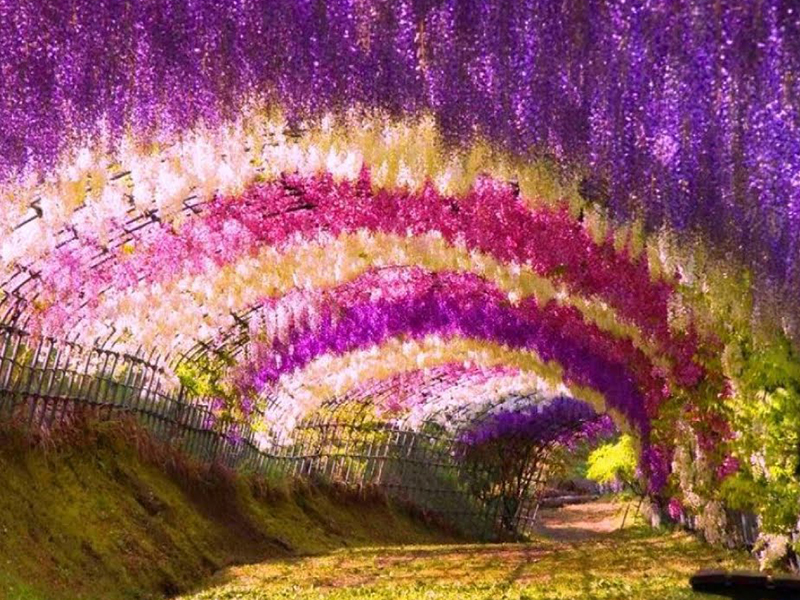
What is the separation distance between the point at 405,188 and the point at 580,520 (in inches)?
1133

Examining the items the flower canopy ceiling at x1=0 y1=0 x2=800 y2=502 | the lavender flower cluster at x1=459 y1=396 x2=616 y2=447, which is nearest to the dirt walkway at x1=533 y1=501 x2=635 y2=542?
the lavender flower cluster at x1=459 y1=396 x2=616 y2=447

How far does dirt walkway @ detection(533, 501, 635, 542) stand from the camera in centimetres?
3722

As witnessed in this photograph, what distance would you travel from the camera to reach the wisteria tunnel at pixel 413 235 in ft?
22.2

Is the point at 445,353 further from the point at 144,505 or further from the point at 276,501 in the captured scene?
the point at 144,505

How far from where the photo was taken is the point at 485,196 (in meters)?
15.1

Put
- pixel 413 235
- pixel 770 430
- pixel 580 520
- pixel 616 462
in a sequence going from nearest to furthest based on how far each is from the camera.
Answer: pixel 770 430
pixel 413 235
pixel 616 462
pixel 580 520

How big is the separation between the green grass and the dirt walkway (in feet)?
48.7

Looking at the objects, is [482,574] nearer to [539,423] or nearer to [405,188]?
[405,188]

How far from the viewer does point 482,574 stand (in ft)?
52.0

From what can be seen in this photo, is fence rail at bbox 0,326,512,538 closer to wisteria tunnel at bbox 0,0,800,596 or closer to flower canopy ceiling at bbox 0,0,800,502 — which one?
wisteria tunnel at bbox 0,0,800,596

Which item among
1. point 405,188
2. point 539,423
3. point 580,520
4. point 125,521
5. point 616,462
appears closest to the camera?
point 405,188

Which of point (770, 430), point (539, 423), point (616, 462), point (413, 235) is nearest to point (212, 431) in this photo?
point (413, 235)

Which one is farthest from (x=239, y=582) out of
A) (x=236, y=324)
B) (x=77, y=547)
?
(x=236, y=324)

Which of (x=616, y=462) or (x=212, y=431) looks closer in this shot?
(x=212, y=431)
